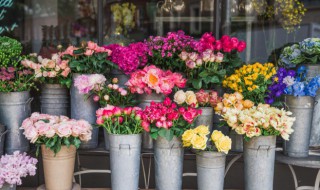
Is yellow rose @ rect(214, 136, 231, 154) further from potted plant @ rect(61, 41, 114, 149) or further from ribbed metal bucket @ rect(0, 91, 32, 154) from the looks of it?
ribbed metal bucket @ rect(0, 91, 32, 154)

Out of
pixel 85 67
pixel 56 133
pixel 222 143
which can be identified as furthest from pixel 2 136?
pixel 222 143

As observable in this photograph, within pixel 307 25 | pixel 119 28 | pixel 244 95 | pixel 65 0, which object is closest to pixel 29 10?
pixel 65 0

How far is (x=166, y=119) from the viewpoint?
1.81 meters

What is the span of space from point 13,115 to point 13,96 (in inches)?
3.6

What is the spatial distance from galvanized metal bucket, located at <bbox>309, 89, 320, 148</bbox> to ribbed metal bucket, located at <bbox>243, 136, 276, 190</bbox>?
0.38m

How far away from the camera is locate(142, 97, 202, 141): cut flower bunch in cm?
179

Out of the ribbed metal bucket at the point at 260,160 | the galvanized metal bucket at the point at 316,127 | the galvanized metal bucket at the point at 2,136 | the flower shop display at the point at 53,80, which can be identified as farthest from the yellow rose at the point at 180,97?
the galvanized metal bucket at the point at 2,136

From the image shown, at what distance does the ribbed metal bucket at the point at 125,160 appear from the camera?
1.80m

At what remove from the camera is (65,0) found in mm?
6262

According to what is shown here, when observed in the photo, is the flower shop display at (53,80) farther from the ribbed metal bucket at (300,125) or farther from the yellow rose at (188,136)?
the ribbed metal bucket at (300,125)

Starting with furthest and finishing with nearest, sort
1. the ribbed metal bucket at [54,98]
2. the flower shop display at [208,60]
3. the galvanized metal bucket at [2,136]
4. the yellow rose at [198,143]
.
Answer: the ribbed metal bucket at [54,98] < the flower shop display at [208,60] < the galvanized metal bucket at [2,136] < the yellow rose at [198,143]

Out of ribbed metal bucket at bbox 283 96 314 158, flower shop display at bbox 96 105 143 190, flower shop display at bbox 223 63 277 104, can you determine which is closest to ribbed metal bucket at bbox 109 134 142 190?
flower shop display at bbox 96 105 143 190

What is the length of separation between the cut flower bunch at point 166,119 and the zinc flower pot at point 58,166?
1.14 ft

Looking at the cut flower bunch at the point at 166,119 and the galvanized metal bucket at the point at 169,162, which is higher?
the cut flower bunch at the point at 166,119
